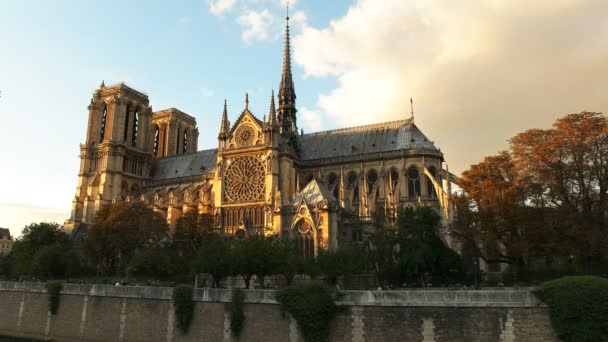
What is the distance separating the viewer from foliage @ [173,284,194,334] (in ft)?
88.5

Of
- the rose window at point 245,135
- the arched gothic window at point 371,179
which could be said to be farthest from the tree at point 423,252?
the rose window at point 245,135

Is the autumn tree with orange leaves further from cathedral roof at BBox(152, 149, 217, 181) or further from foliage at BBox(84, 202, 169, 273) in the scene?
cathedral roof at BBox(152, 149, 217, 181)

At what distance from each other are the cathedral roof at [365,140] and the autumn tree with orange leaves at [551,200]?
22.5 metres

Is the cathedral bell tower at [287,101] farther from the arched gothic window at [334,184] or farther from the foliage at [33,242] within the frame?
the foliage at [33,242]

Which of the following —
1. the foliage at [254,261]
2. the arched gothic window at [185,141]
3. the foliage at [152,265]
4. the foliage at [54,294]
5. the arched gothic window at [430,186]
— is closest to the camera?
the foliage at [254,261]

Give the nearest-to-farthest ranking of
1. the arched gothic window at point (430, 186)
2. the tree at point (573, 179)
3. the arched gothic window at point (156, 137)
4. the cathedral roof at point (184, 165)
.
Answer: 1. the tree at point (573, 179)
2. the arched gothic window at point (430, 186)
3. the cathedral roof at point (184, 165)
4. the arched gothic window at point (156, 137)

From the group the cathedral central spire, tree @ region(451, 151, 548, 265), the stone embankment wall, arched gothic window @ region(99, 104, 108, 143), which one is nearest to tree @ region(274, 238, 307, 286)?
the stone embankment wall

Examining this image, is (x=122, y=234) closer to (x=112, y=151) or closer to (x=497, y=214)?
(x=112, y=151)

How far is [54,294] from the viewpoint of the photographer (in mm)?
34000

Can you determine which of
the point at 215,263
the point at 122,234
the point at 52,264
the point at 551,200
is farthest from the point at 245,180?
the point at 551,200

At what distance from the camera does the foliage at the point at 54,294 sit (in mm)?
33844

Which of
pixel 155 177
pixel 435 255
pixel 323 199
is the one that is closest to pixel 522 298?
pixel 435 255

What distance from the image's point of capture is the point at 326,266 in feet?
109

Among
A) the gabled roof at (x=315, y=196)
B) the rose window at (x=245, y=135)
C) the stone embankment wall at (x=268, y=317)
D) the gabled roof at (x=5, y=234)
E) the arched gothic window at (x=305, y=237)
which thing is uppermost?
the rose window at (x=245, y=135)
